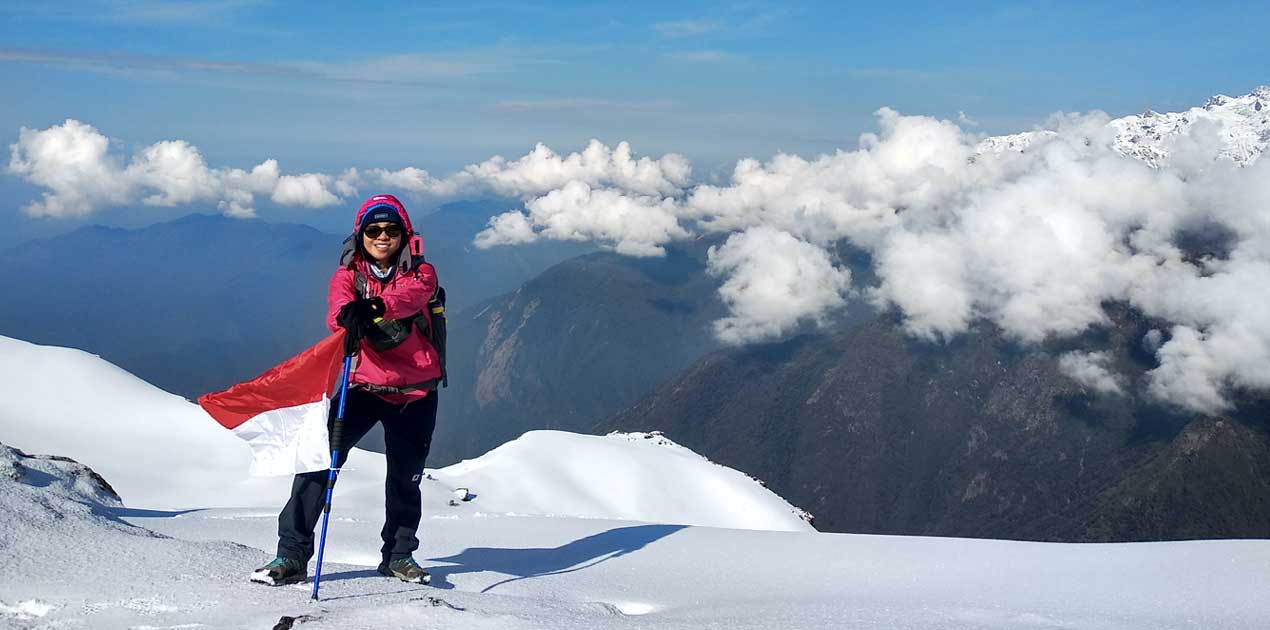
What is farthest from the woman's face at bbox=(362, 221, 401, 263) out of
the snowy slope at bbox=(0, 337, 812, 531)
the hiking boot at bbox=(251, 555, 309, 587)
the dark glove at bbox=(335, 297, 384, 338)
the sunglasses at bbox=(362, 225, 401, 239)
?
the snowy slope at bbox=(0, 337, 812, 531)

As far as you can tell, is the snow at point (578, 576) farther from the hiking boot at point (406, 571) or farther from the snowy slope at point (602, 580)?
the hiking boot at point (406, 571)

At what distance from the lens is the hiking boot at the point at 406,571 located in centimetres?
787

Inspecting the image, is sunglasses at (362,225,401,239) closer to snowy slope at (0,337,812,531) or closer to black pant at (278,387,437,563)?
black pant at (278,387,437,563)

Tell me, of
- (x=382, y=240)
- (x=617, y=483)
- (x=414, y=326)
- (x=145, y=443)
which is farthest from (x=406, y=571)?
(x=617, y=483)

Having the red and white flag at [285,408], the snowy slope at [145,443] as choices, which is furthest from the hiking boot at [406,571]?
the snowy slope at [145,443]

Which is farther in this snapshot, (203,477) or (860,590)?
(203,477)

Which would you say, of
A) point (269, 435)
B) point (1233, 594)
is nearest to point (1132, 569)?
point (1233, 594)

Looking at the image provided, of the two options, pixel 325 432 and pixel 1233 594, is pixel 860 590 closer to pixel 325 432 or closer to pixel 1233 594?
pixel 1233 594

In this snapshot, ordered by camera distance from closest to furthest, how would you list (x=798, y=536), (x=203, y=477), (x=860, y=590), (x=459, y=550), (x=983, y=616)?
(x=983, y=616) < (x=860, y=590) < (x=459, y=550) < (x=798, y=536) < (x=203, y=477)

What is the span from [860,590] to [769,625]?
2507 mm

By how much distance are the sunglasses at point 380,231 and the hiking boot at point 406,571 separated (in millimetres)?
2939

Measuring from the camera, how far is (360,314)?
7082 millimetres

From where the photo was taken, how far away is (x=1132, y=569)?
9.10 meters

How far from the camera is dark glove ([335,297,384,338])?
23.1 ft
